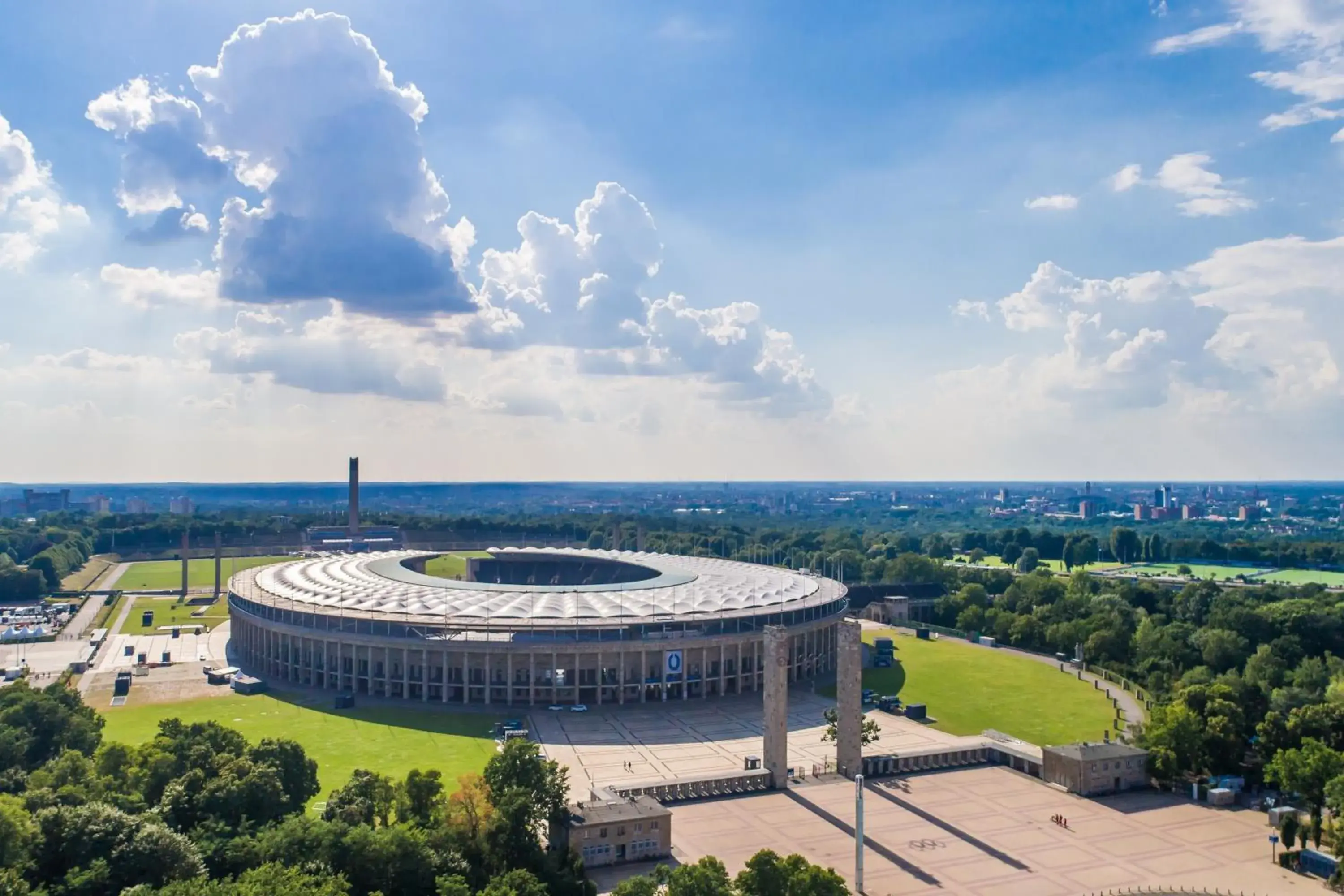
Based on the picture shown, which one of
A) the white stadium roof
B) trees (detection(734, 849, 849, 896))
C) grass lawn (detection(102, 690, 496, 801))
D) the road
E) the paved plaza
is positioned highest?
the white stadium roof

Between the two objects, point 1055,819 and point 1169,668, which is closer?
point 1055,819

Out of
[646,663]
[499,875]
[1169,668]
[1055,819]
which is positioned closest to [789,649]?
[646,663]

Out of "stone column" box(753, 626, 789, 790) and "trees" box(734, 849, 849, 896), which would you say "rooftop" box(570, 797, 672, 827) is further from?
"stone column" box(753, 626, 789, 790)

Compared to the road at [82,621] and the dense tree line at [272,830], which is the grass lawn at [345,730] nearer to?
the dense tree line at [272,830]

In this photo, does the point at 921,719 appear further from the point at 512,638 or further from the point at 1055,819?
the point at 512,638

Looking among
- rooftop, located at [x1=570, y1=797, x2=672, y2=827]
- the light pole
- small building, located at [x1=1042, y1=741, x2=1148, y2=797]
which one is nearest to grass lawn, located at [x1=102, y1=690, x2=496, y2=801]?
rooftop, located at [x1=570, y1=797, x2=672, y2=827]

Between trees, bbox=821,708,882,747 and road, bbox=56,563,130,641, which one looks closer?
trees, bbox=821,708,882,747
